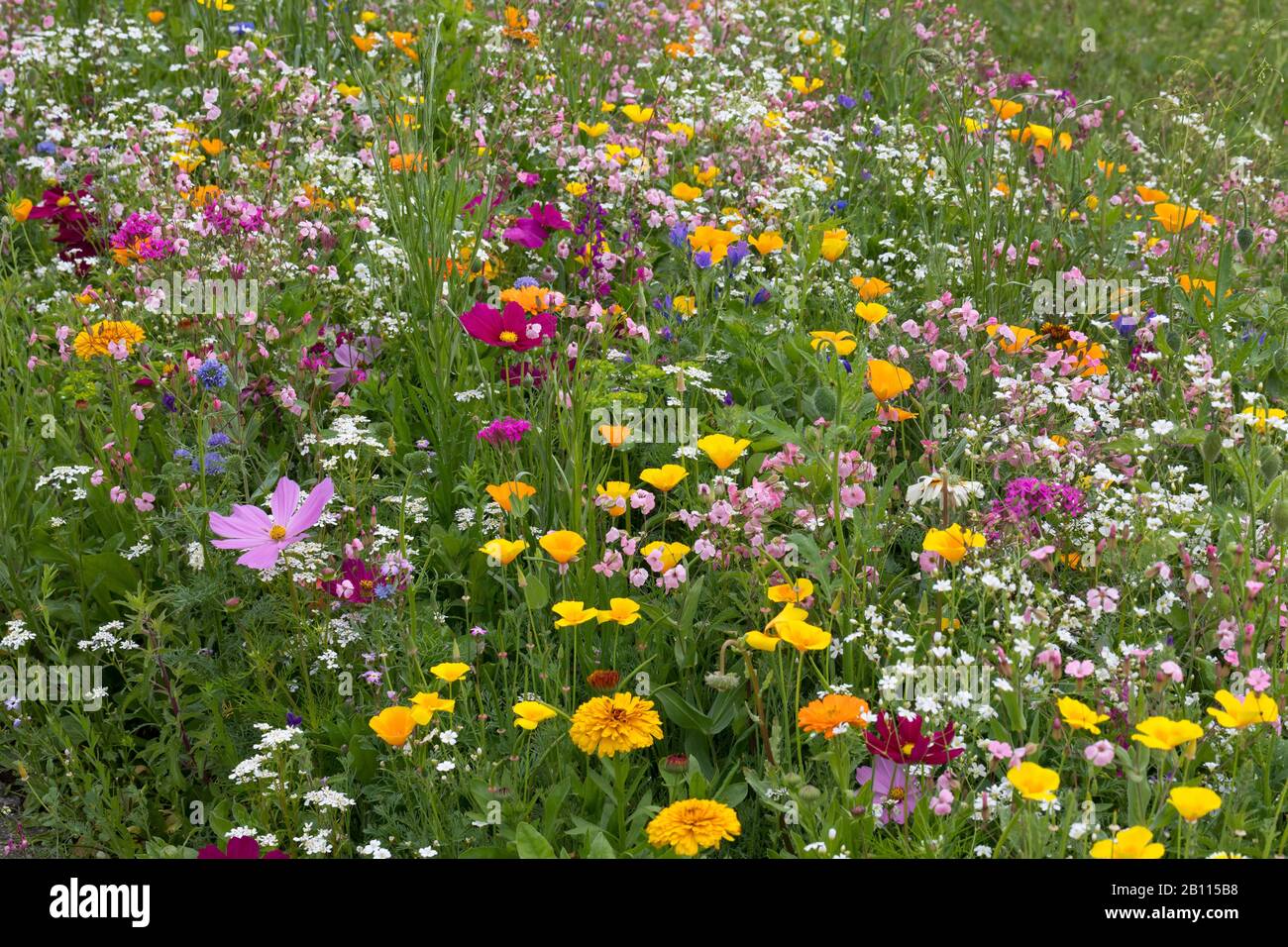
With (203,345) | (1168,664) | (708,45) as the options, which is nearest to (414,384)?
(203,345)

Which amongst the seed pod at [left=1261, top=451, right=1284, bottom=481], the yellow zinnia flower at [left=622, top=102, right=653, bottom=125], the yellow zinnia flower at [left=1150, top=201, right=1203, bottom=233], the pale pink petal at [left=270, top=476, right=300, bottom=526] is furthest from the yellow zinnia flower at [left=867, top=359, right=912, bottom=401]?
the yellow zinnia flower at [left=622, top=102, right=653, bottom=125]

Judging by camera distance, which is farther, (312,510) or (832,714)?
(312,510)

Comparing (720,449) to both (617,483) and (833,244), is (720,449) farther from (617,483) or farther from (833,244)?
(833,244)

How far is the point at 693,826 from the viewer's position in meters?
1.90

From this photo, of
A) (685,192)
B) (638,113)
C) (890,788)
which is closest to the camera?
(890,788)

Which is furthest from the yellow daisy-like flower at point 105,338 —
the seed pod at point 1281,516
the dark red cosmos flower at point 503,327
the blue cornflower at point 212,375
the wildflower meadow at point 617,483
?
the seed pod at point 1281,516

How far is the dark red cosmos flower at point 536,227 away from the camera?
3.56 m

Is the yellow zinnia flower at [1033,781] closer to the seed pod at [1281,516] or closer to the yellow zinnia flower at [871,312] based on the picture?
the seed pod at [1281,516]

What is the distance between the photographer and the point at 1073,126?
191 inches

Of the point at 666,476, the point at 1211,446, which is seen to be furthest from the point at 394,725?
the point at 1211,446

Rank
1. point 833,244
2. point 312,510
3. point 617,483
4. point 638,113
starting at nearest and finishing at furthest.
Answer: point 312,510 → point 617,483 → point 833,244 → point 638,113

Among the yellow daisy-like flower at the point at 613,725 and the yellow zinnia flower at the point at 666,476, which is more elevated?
the yellow zinnia flower at the point at 666,476

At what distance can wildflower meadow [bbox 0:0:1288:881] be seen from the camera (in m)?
2.14

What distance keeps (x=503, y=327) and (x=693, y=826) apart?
1.35 meters
